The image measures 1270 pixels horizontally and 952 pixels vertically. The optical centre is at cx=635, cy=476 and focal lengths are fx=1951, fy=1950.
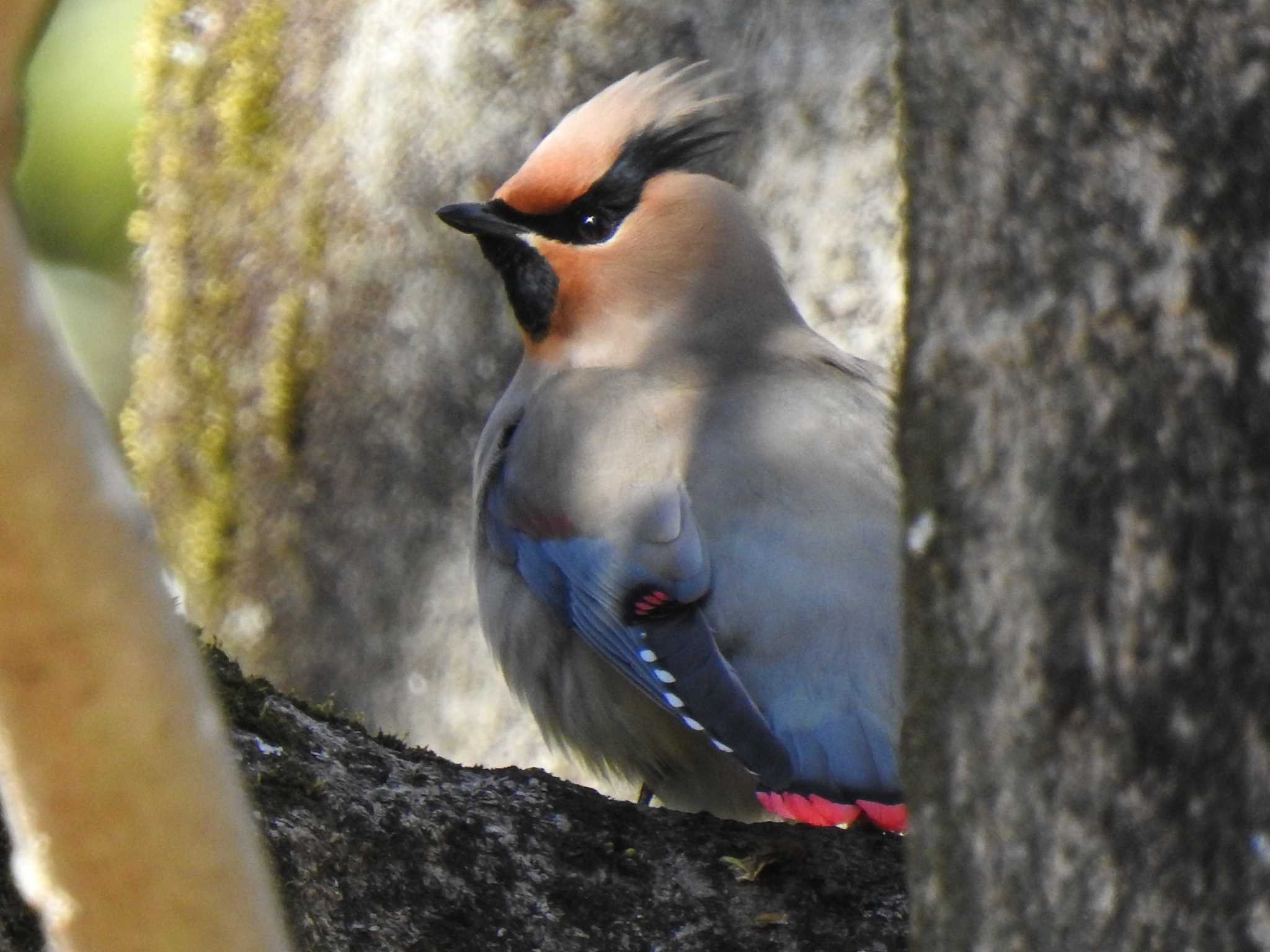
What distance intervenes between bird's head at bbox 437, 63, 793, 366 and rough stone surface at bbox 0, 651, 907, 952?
132 cm

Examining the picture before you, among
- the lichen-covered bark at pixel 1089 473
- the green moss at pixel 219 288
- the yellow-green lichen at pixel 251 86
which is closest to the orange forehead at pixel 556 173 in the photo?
the green moss at pixel 219 288

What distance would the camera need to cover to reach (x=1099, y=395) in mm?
1173

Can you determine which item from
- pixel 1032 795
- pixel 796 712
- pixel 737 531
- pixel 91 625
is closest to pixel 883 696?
pixel 796 712

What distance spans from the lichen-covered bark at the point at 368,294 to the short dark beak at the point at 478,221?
509 millimetres

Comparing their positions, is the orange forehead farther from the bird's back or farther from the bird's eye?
the bird's back

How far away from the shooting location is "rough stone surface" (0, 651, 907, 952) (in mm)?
2168

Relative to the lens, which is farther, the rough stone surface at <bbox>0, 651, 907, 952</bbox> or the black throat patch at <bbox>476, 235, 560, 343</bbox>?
the black throat patch at <bbox>476, 235, 560, 343</bbox>

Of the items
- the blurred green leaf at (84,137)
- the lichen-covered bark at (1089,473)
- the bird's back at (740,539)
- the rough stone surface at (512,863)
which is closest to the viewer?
the lichen-covered bark at (1089,473)

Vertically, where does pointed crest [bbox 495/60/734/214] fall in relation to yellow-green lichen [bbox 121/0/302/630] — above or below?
above

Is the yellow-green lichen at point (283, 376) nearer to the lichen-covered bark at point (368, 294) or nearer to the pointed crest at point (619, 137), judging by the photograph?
the lichen-covered bark at point (368, 294)

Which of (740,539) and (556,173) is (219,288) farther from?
(740,539)

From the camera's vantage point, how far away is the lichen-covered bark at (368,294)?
13.3ft

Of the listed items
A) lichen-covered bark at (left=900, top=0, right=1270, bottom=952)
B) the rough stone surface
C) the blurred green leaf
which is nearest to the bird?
the rough stone surface

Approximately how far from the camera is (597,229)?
3.74m
